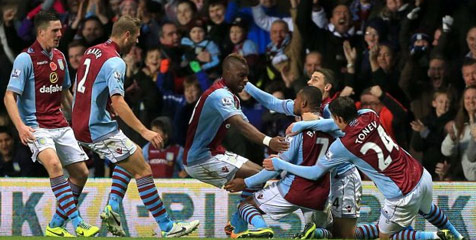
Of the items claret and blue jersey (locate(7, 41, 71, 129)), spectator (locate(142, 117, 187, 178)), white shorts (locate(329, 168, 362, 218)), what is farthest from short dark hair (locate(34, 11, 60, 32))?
spectator (locate(142, 117, 187, 178))

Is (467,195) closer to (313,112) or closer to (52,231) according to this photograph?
(313,112)

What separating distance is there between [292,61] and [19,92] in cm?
500

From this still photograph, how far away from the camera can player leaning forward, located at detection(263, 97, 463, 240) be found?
33.0 ft

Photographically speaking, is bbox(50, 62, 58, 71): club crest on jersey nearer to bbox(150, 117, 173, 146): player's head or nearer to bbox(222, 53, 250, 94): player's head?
bbox(222, 53, 250, 94): player's head

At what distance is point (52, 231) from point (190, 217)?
2381 millimetres

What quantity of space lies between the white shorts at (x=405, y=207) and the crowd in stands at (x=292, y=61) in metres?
3.02

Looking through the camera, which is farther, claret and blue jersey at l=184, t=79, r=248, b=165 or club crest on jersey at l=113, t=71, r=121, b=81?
claret and blue jersey at l=184, t=79, r=248, b=165

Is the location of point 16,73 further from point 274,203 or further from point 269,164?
point 274,203

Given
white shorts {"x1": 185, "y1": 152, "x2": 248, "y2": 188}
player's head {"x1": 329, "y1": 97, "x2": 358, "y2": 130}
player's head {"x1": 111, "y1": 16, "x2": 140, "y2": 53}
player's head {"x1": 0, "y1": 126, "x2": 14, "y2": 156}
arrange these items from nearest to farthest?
1. player's head {"x1": 329, "y1": 97, "x2": 358, "y2": 130}
2. player's head {"x1": 111, "y1": 16, "x2": 140, "y2": 53}
3. white shorts {"x1": 185, "y1": 152, "x2": 248, "y2": 188}
4. player's head {"x1": 0, "y1": 126, "x2": 14, "y2": 156}

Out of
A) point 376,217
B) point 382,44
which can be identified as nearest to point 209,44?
point 382,44

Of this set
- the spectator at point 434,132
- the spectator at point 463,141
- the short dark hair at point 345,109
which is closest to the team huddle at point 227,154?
the short dark hair at point 345,109

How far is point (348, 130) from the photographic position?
10.1m

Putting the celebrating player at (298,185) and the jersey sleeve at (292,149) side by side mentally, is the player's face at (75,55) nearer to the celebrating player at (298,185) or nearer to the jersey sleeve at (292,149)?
the celebrating player at (298,185)

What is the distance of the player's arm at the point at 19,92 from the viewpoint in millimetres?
10570
